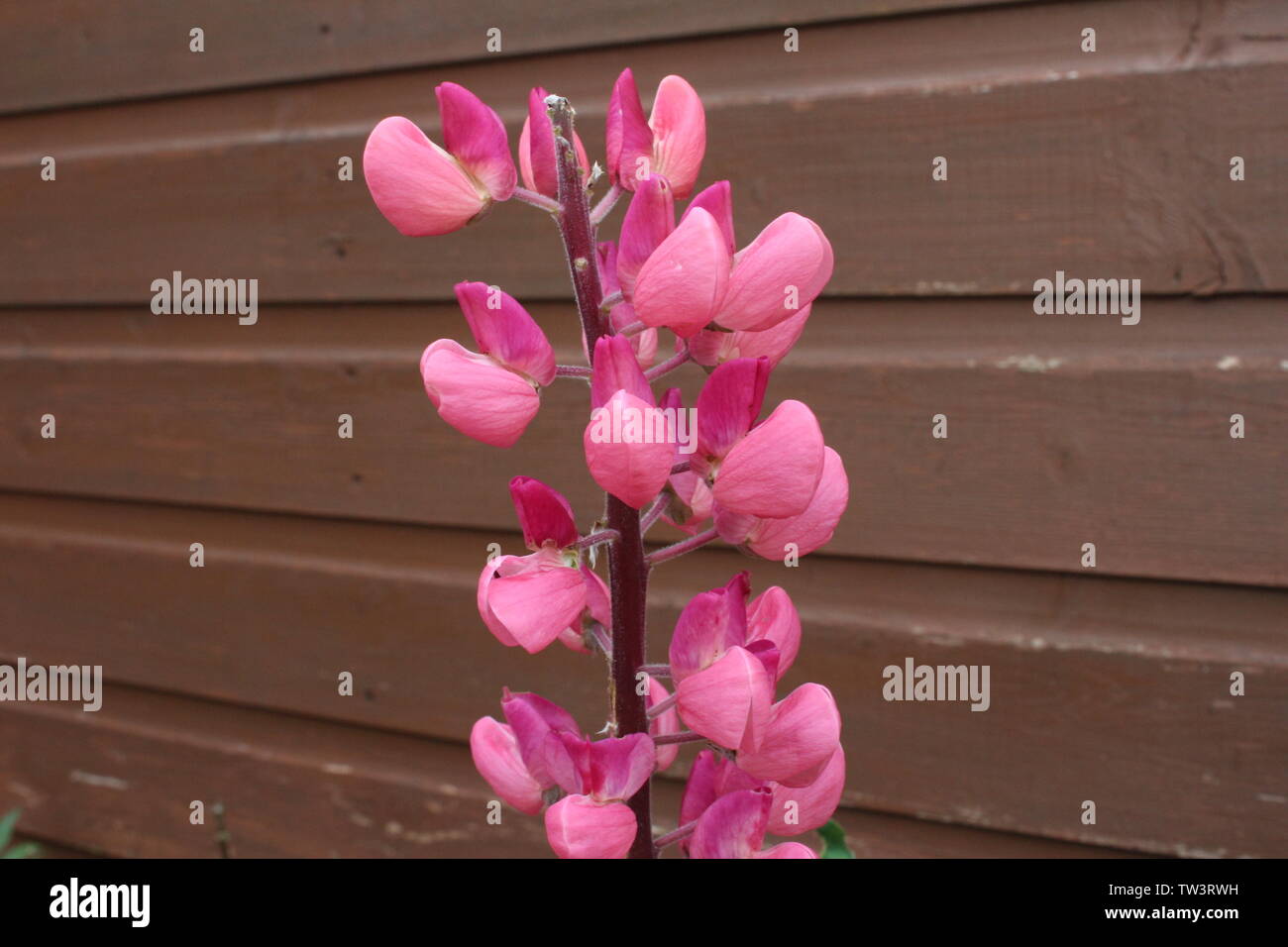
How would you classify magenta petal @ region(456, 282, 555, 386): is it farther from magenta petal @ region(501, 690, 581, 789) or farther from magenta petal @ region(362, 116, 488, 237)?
magenta petal @ region(501, 690, 581, 789)

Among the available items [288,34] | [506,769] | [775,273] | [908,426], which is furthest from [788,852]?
[288,34]

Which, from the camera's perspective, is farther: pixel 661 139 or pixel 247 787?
pixel 247 787

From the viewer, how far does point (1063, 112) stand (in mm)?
905

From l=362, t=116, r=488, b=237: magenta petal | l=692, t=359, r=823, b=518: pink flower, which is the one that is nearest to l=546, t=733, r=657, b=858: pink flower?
l=692, t=359, r=823, b=518: pink flower

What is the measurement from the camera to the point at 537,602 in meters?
0.40

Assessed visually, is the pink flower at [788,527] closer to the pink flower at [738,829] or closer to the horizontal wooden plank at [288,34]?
the pink flower at [738,829]

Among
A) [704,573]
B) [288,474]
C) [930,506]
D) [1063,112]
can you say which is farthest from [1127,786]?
[288,474]

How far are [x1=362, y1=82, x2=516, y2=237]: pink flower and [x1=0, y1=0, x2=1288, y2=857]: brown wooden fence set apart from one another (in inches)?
25.1

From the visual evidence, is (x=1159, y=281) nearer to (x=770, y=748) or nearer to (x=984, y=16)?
(x=984, y=16)

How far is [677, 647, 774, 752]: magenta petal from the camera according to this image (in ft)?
1.25

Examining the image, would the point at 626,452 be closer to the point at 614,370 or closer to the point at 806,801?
the point at 614,370

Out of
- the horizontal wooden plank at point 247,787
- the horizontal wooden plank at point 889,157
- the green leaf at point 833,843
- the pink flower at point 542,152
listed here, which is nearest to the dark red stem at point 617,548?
the pink flower at point 542,152

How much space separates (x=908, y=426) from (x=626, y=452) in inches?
27.4

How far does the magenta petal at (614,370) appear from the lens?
382mm
